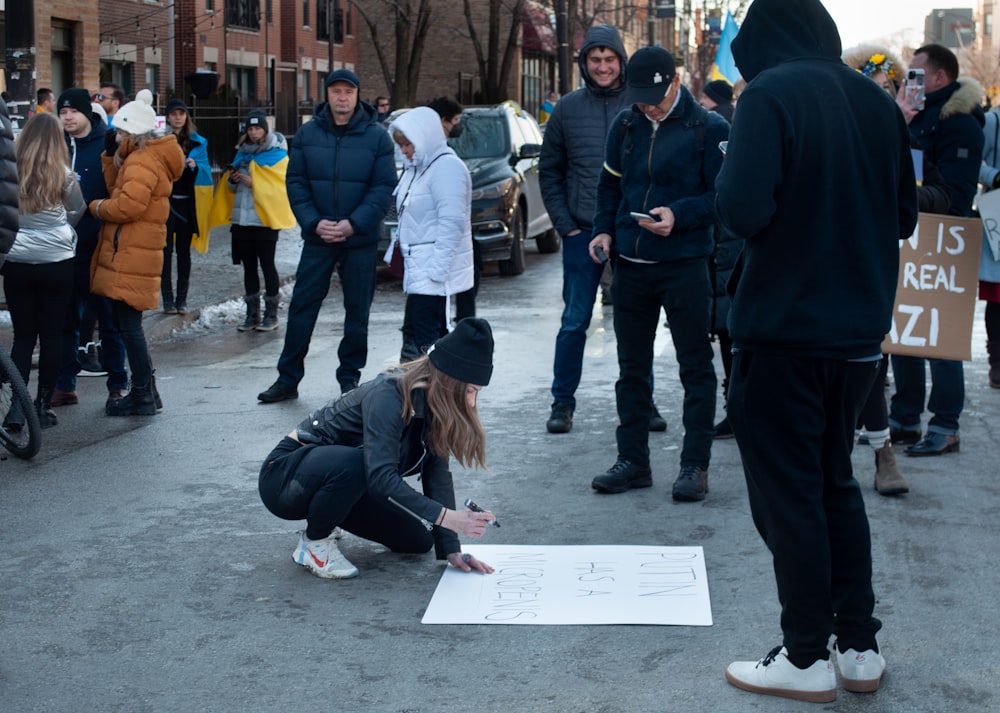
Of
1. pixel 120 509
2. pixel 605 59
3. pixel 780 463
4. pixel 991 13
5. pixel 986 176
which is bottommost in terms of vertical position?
pixel 120 509

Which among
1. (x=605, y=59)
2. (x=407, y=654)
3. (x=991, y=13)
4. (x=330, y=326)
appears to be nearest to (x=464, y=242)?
(x=605, y=59)

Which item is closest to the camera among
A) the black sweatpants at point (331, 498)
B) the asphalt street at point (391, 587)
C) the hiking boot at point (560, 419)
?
the asphalt street at point (391, 587)

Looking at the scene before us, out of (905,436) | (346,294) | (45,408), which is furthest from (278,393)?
(905,436)

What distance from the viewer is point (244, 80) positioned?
37750mm

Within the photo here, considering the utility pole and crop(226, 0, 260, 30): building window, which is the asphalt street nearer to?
the utility pole

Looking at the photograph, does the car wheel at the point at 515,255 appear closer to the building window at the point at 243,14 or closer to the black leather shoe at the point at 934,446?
the black leather shoe at the point at 934,446

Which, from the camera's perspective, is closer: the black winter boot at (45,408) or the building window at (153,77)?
the black winter boot at (45,408)

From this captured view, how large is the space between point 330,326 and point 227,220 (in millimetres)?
1297

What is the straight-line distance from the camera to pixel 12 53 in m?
11.5

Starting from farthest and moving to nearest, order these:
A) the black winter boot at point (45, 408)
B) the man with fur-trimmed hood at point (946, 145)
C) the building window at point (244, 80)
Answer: the building window at point (244, 80)
the black winter boot at point (45, 408)
the man with fur-trimmed hood at point (946, 145)

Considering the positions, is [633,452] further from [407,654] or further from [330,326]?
[330,326]

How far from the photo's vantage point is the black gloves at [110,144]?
8875 millimetres

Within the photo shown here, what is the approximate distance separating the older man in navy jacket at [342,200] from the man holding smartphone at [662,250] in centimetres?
275

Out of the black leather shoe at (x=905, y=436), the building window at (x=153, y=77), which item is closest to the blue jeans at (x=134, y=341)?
the black leather shoe at (x=905, y=436)
